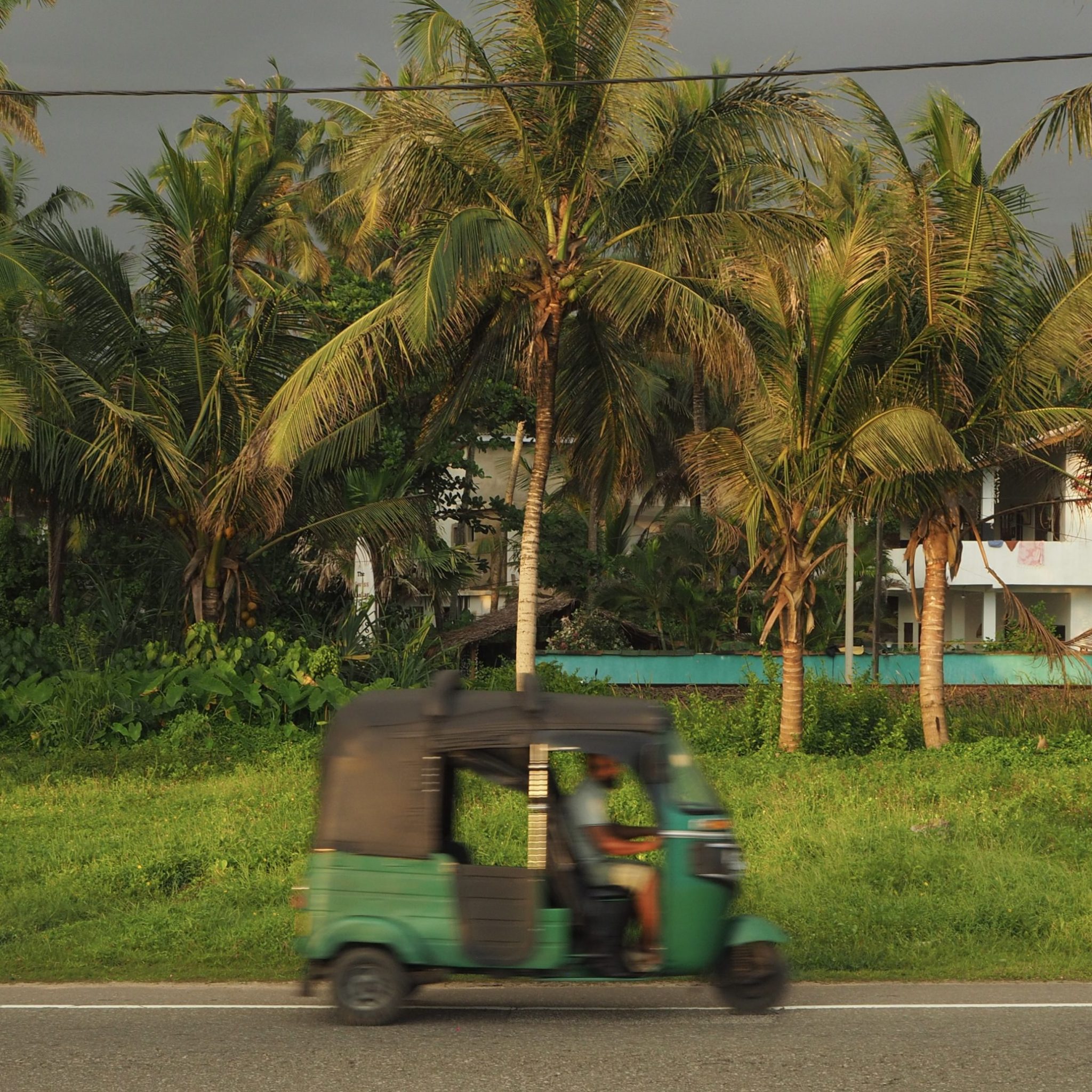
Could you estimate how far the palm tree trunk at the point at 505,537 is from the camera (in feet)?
109

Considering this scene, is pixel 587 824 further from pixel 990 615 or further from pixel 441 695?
pixel 990 615

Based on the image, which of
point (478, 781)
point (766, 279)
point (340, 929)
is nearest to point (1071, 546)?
point (766, 279)

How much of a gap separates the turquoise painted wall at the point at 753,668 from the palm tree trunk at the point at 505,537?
549 cm

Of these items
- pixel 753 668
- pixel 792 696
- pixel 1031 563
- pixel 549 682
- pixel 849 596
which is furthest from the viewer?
pixel 1031 563

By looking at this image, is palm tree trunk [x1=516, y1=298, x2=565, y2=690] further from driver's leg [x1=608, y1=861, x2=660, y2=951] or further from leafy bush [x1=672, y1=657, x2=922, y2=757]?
driver's leg [x1=608, y1=861, x2=660, y2=951]

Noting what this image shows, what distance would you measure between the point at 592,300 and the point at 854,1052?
1116 cm

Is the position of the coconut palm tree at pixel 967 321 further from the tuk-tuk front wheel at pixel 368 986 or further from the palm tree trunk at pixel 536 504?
the tuk-tuk front wheel at pixel 368 986

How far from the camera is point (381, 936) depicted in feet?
23.0

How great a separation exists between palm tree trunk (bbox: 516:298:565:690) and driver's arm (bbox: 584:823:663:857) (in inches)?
378

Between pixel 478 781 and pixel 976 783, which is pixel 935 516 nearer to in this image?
pixel 976 783

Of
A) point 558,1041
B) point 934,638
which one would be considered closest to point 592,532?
point 934,638

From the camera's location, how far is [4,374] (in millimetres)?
16719

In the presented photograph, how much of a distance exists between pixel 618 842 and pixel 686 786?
560 millimetres

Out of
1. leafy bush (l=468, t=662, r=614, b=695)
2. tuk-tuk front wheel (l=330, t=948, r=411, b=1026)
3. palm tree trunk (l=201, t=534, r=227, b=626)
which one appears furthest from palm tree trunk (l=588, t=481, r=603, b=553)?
tuk-tuk front wheel (l=330, t=948, r=411, b=1026)
